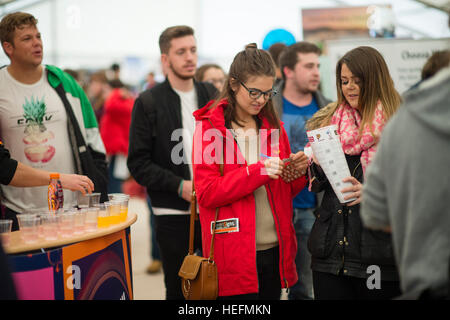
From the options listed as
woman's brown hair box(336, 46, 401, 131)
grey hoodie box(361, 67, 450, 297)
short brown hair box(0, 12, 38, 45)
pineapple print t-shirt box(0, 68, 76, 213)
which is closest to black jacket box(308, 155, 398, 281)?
woman's brown hair box(336, 46, 401, 131)

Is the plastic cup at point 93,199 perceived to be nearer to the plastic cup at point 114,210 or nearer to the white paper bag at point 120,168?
the plastic cup at point 114,210

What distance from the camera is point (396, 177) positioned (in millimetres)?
1265

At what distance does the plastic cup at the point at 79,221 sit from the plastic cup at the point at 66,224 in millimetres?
37

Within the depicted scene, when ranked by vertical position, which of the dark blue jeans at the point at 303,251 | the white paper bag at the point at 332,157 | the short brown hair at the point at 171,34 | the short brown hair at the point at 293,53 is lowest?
the dark blue jeans at the point at 303,251

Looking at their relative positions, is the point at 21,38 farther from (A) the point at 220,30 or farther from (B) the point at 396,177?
(A) the point at 220,30

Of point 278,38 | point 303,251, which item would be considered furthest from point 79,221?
point 278,38

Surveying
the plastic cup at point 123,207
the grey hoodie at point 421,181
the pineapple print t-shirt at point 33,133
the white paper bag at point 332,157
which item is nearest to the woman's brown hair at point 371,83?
the white paper bag at point 332,157

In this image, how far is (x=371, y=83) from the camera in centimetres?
223

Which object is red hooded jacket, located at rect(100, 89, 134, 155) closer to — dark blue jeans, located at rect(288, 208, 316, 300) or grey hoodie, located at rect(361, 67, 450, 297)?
dark blue jeans, located at rect(288, 208, 316, 300)

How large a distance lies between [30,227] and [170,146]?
1291mm

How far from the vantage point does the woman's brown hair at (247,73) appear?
2393 mm

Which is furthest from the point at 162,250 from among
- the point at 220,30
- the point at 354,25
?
the point at 220,30

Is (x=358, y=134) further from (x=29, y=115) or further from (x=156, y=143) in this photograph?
(x=29, y=115)
